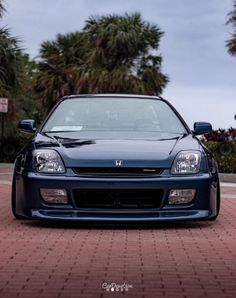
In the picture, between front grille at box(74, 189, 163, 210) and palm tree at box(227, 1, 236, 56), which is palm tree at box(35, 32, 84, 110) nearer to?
palm tree at box(227, 1, 236, 56)

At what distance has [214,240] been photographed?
661 centimetres

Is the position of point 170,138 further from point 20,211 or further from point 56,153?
point 20,211

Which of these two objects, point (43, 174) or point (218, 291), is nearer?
point (218, 291)

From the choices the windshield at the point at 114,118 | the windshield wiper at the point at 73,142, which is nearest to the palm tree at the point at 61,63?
the windshield at the point at 114,118

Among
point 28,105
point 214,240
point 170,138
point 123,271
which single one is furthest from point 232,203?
point 28,105

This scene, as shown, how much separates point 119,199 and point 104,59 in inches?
1290

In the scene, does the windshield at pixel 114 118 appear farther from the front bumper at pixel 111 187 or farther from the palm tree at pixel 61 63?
the palm tree at pixel 61 63

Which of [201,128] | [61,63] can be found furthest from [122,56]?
[201,128]

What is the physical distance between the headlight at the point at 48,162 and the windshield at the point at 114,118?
0.62 meters

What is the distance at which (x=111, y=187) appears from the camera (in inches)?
272

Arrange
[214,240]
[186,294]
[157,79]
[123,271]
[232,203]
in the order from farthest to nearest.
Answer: [157,79] → [232,203] → [214,240] → [123,271] → [186,294]

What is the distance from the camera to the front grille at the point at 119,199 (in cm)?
698

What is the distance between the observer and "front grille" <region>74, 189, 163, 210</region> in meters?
6.98

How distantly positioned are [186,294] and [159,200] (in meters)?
2.56
